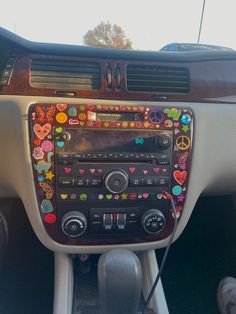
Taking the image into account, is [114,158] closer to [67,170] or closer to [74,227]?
[67,170]

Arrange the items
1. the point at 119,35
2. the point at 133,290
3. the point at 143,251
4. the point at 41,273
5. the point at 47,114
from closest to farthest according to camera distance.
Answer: the point at 133,290 < the point at 47,114 < the point at 143,251 < the point at 41,273 < the point at 119,35

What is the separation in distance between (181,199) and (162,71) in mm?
490

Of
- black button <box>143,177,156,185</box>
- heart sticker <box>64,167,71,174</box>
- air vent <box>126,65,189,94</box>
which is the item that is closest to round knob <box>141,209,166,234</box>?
black button <box>143,177,156,185</box>

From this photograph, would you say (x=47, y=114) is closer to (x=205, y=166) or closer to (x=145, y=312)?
(x=205, y=166)

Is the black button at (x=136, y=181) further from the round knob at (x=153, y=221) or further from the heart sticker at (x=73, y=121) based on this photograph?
the heart sticker at (x=73, y=121)

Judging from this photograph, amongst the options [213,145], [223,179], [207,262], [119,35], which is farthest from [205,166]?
[119,35]

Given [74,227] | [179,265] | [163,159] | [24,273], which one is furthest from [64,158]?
[179,265]

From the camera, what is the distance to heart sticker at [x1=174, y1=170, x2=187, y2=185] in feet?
4.23

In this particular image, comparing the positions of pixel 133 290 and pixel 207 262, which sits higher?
pixel 133 290

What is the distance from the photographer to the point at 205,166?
1.35 m

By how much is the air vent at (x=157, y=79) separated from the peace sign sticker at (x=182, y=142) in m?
0.18

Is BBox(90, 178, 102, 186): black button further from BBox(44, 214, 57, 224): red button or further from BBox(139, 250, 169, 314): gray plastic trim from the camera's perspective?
BBox(139, 250, 169, 314): gray plastic trim

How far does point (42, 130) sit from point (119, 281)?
1.81ft

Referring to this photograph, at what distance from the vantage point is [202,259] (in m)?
1.96
